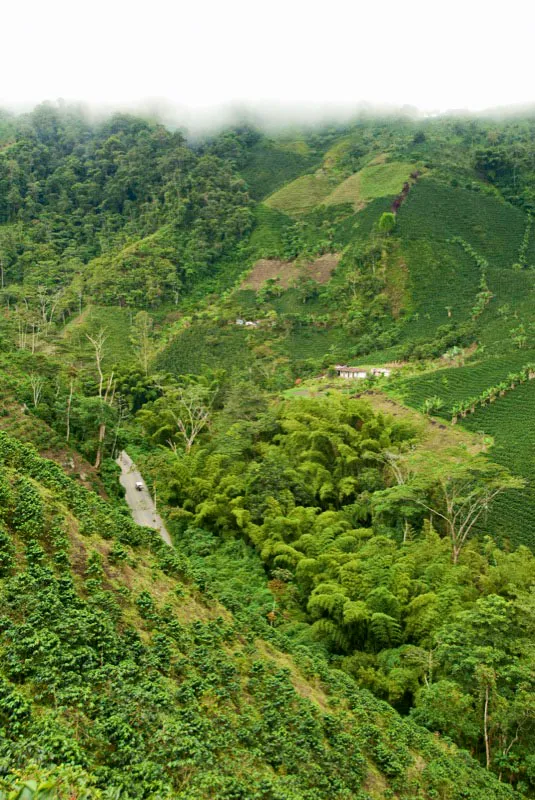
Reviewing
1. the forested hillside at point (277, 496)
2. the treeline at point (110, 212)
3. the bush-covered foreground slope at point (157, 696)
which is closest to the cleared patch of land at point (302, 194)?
the forested hillside at point (277, 496)

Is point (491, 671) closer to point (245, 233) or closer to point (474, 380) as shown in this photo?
point (474, 380)

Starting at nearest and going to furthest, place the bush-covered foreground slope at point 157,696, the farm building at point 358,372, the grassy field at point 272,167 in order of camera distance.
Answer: the bush-covered foreground slope at point 157,696, the farm building at point 358,372, the grassy field at point 272,167

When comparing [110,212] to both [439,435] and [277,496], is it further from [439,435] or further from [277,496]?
[277,496]

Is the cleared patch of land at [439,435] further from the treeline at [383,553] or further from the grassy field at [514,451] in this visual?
the treeline at [383,553]

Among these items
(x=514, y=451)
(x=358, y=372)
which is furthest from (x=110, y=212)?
(x=514, y=451)

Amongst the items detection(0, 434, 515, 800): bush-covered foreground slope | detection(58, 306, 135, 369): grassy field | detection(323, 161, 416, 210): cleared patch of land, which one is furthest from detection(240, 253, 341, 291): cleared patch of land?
detection(0, 434, 515, 800): bush-covered foreground slope

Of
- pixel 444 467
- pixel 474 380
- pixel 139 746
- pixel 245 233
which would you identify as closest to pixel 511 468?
pixel 444 467
